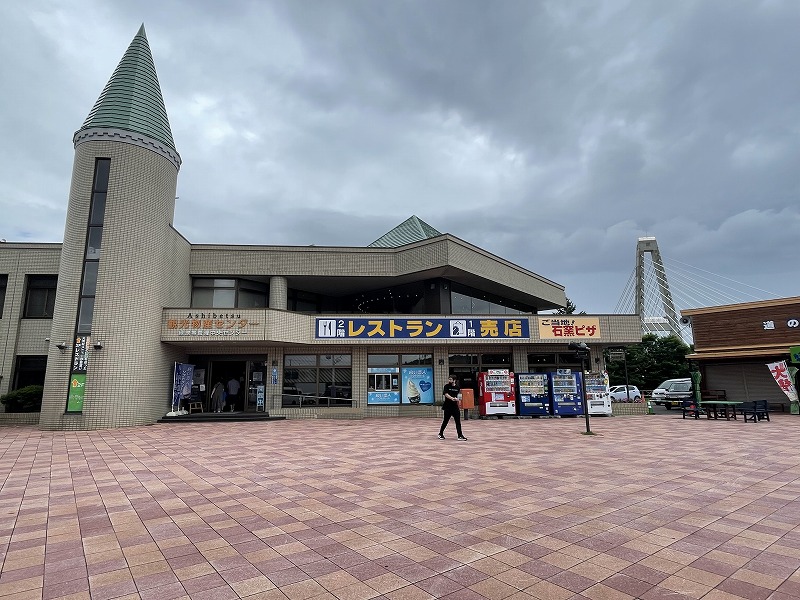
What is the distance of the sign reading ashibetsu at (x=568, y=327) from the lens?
2005cm

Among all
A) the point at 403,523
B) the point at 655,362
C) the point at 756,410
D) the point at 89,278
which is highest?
the point at 89,278

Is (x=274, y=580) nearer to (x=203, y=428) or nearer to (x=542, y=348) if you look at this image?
(x=203, y=428)

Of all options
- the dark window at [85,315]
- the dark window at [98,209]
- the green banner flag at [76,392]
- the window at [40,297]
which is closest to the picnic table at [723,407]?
the green banner flag at [76,392]

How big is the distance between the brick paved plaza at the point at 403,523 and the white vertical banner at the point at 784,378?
A: 525 inches

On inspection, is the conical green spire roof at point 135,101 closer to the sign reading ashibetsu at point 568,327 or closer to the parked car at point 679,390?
the sign reading ashibetsu at point 568,327

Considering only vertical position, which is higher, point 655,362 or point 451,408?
point 655,362

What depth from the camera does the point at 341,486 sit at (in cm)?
658

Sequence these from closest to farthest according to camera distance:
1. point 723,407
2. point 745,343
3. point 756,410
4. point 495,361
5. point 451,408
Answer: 1. point 451,408
2. point 756,410
3. point 723,407
4. point 495,361
5. point 745,343

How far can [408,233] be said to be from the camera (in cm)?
2520

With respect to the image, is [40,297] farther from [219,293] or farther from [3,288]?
[219,293]

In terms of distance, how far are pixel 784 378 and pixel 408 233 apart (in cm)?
1812

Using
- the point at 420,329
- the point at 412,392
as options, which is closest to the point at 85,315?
the point at 420,329

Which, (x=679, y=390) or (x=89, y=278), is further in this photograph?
(x=679, y=390)

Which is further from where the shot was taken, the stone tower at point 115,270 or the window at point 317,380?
the window at point 317,380
